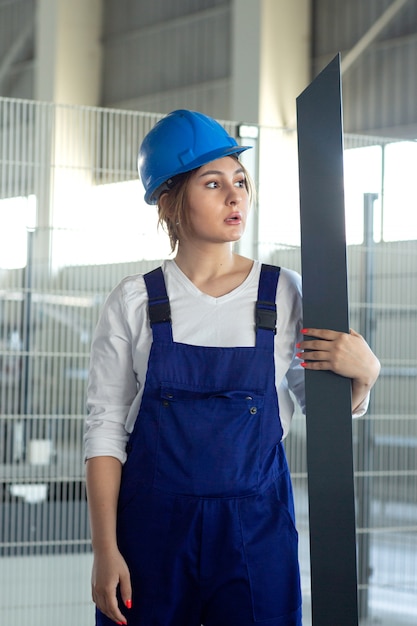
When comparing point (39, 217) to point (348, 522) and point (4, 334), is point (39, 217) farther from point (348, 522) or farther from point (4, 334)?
point (348, 522)

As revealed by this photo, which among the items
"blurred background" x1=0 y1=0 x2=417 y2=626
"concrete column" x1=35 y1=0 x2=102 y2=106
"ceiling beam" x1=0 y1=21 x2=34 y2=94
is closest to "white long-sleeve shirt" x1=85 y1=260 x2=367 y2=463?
"blurred background" x1=0 y1=0 x2=417 y2=626

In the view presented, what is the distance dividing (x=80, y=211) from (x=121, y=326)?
1.99m

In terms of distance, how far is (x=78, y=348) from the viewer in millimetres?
3559

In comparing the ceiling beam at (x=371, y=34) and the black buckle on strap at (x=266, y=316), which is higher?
the ceiling beam at (x=371, y=34)

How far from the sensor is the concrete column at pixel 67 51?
10047 millimetres

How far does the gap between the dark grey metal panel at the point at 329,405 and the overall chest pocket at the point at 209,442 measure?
0.12 m

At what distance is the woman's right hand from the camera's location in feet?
4.82

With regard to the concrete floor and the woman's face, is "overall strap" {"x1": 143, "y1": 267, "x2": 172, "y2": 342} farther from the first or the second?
the concrete floor

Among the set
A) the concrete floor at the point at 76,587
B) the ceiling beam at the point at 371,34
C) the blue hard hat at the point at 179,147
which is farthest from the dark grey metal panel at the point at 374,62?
the blue hard hat at the point at 179,147

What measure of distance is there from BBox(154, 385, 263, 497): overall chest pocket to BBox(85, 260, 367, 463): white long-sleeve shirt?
3.5 inches

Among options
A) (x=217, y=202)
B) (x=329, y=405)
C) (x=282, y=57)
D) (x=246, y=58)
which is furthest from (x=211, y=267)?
(x=282, y=57)

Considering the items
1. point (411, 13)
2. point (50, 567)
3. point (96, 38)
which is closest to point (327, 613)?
point (50, 567)

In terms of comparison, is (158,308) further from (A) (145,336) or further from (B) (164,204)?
(B) (164,204)

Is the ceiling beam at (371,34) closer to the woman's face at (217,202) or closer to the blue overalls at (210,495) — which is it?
the woman's face at (217,202)
